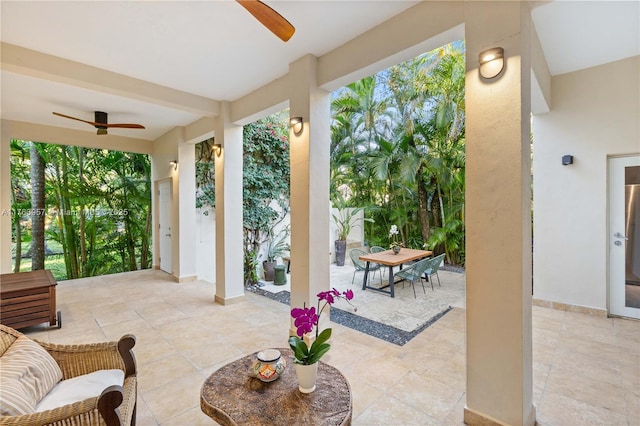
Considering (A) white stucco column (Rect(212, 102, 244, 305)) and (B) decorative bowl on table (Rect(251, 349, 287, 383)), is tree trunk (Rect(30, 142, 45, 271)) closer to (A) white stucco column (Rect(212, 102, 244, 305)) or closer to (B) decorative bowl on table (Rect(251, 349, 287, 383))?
(A) white stucco column (Rect(212, 102, 244, 305))

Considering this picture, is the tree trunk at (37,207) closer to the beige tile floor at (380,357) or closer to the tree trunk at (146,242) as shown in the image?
the tree trunk at (146,242)

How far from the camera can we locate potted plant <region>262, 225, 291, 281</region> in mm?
6352

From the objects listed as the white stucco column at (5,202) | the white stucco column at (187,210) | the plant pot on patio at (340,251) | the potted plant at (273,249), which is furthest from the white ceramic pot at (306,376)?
the plant pot on patio at (340,251)

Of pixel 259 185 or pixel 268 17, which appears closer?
pixel 268 17

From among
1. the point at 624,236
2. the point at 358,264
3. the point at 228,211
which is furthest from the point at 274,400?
the point at 624,236

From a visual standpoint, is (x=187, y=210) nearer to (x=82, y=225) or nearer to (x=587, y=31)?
(x=82, y=225)

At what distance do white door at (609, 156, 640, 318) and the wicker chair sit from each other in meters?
5.39

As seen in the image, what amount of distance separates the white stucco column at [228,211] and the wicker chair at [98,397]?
9.25 ft

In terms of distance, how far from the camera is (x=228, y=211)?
4758 millimetres

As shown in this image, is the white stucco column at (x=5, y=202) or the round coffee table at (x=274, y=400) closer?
the round coffee table at (x=274, y=400)

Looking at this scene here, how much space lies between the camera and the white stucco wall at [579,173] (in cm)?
375

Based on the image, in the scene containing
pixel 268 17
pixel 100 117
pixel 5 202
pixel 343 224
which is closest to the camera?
pixel 268 17

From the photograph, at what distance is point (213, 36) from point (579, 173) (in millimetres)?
4886

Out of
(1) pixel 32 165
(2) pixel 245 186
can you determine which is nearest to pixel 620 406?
(2) pixel 245 186
